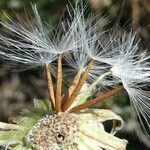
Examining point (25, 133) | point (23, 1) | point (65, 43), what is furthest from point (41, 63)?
point (23, 1)

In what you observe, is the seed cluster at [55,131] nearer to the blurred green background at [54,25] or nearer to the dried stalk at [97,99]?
the dried stalk at [97,99]

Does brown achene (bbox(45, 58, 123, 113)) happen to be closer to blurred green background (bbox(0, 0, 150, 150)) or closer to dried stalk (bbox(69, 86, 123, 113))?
dried stalk (bbox(69, 86, 123, 113))

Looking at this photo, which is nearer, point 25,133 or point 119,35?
point 25,133

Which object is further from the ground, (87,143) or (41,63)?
(41,63)

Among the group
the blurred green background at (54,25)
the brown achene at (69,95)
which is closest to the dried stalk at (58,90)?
the brown achene at (69,95)

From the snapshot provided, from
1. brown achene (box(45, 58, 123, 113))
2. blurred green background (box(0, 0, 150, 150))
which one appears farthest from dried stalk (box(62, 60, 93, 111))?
blurred green background (box(0, 0, 150, 150))

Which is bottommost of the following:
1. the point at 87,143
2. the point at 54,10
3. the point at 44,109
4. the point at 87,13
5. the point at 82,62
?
the point at 87,143

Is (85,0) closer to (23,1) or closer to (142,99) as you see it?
(142,99)
